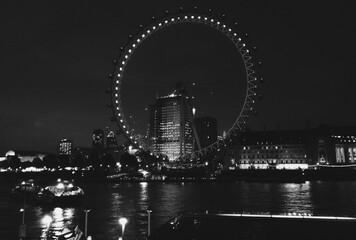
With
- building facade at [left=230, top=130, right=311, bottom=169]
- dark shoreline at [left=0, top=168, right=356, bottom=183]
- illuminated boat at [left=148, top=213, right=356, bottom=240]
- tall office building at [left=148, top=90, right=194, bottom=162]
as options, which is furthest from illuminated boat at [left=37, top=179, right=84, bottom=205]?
building facade at [left=230, top=130, right=311, bottom=169]

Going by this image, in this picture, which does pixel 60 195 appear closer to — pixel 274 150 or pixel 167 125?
pixel 167 125

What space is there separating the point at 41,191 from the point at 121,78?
2141cm

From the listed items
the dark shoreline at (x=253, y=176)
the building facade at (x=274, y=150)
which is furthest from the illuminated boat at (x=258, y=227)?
the building facade at (x=274, y=150)

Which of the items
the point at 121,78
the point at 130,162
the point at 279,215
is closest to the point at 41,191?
the point at 121,78

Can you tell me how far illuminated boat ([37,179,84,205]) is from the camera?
109 feet

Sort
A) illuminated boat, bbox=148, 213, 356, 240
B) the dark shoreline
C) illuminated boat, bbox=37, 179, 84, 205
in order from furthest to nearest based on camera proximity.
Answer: the dark shoreline
illuminated boat, bbox=37, 179, 84, 205
illuminated boat, bbox=148, 213, 356, 240

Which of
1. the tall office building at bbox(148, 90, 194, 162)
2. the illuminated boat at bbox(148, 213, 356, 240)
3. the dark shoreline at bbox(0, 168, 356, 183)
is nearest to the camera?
the illuminated boat at bbox(148, 213, 356, 240)

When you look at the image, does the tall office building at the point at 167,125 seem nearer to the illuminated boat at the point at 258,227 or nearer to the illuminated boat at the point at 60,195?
the illuminated boat at the point at 60,195

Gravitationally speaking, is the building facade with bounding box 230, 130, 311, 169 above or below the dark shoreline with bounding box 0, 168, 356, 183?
above

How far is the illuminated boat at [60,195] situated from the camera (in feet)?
109

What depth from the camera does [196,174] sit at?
96812 millimetres

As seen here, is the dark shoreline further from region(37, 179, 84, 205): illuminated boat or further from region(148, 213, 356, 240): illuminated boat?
region(148, 213, 356, 240): illuminated boat

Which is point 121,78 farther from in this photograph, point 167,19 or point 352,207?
point 352,207

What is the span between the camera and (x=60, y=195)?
3344cm
